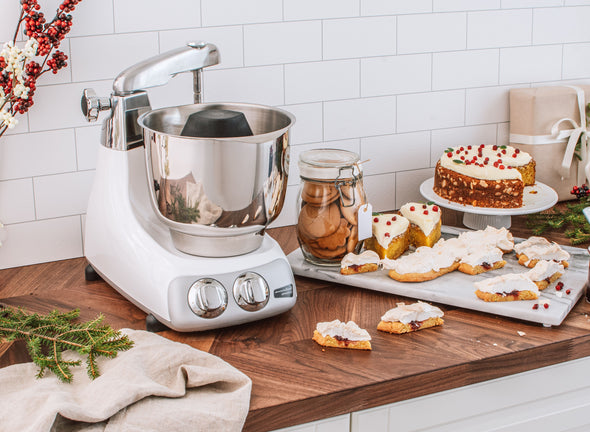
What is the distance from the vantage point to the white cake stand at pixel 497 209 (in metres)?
1.49

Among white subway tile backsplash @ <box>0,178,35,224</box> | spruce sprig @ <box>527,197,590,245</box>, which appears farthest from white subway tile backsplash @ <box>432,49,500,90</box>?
white subway tile backsplash @ <box>0,178,35,224</box>

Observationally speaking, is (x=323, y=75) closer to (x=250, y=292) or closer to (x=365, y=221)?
(x=365, y=221)

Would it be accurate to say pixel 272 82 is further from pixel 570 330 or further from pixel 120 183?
pixel 570 330

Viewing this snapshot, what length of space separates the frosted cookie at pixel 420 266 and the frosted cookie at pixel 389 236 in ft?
0.15

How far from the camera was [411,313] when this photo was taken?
1.11 meters

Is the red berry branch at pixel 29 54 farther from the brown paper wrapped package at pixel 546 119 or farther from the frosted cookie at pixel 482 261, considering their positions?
the brown paper wrapped package at pixel 546 119

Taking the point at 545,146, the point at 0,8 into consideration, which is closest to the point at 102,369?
the point at 0,8

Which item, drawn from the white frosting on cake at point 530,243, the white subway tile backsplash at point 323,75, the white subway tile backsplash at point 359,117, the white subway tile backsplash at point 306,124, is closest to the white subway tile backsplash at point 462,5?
the white subway tile backsplash at point 323,75

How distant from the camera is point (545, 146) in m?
1.70

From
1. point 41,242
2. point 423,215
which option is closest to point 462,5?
point 423,215

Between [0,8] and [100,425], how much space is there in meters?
0.77

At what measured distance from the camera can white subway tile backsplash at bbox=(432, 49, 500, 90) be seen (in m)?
1.68

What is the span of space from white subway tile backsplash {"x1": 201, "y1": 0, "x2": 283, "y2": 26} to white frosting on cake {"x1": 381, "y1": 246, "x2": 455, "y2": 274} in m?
0.55

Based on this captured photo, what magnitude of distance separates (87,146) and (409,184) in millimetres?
723
